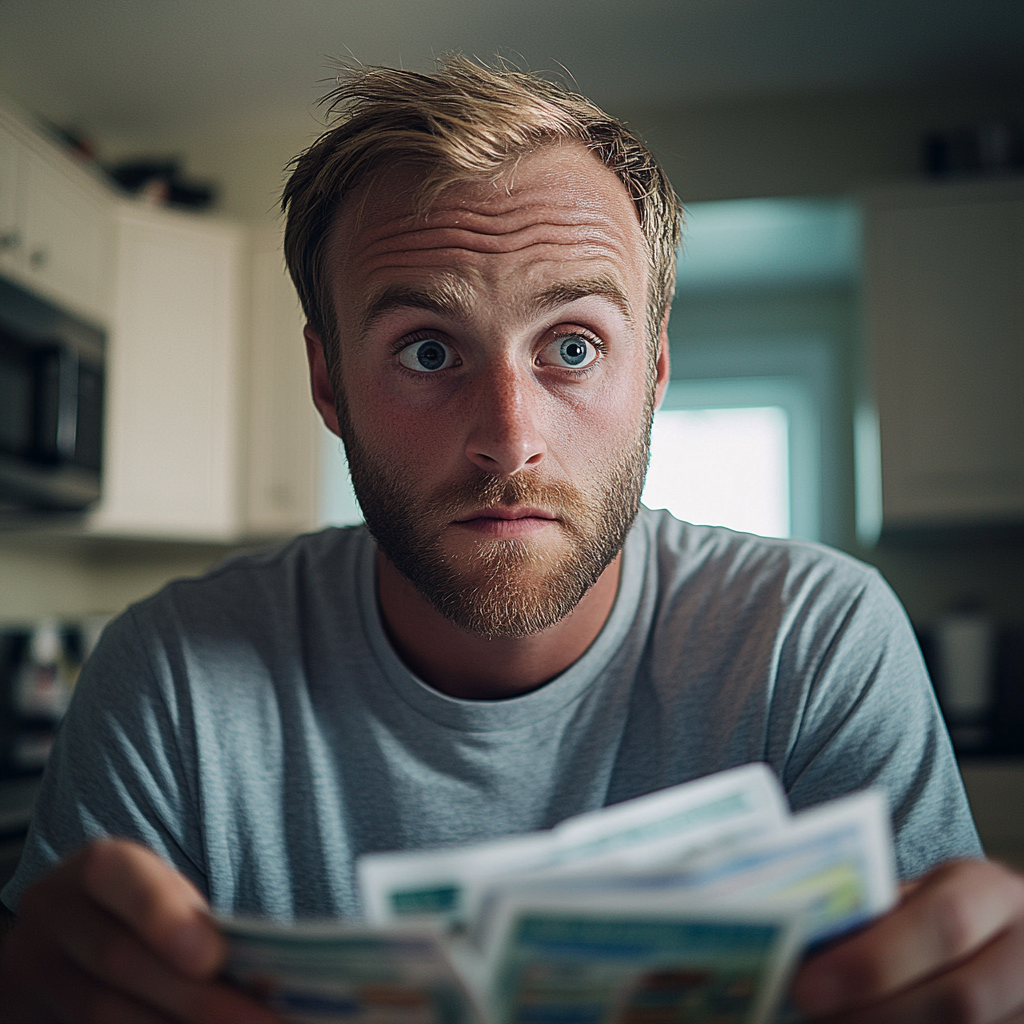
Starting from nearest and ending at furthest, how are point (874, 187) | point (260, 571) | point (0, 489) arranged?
1. point (260, 571)
2. point (0, 489)
3. point (874, 187)

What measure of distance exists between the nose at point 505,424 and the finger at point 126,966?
1.49ft

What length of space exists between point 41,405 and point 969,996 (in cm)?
253

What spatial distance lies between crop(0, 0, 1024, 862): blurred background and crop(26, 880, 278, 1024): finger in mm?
2018

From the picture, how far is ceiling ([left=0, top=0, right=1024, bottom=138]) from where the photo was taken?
2.70 m

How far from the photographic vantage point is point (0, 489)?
7.83 feet

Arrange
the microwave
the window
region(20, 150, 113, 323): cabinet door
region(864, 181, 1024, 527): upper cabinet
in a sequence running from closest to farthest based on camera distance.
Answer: the microwave
region(20, 150, 113, 323): cabinet door
region(864, 181, 1024, 527): upper cabinet
the window

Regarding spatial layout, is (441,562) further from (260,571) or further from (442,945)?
→ (442,945)

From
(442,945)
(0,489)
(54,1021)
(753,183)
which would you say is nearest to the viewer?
(442,945)

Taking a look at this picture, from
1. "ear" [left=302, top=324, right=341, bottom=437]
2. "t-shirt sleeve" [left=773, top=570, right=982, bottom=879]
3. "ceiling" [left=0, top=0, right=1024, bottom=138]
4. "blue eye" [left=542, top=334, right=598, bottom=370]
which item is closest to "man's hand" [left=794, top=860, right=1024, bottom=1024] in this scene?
"t-shirt sleeve" [left=773, top=570, right=982, bottom=879]

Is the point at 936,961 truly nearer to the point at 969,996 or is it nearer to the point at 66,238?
the point at 969,996

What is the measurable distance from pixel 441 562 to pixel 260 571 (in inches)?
11.7

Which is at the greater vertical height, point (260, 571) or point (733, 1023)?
point (260, 571)

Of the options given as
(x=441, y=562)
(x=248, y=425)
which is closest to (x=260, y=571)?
(x=441, y=562)

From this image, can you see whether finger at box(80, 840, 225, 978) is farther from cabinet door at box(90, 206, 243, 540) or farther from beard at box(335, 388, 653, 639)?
cabinet door at box(90, 206, 243, 540)
